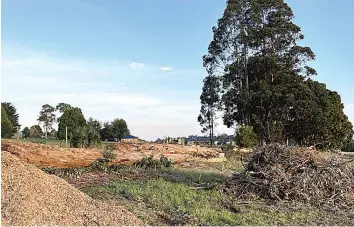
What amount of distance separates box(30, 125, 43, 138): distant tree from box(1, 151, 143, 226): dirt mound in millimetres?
40087

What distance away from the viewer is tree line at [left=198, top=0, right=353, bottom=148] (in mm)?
25422

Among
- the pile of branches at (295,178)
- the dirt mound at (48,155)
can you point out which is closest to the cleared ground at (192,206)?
the pile of branches at (295,178)

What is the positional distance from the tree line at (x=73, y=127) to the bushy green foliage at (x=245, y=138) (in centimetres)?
672

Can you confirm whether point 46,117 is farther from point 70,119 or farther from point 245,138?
point 245,138

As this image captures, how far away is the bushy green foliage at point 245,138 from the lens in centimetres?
1919

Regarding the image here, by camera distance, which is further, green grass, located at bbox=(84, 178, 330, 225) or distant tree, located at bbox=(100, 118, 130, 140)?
distant tree, located at bbox=(100, 118, 130, 140)

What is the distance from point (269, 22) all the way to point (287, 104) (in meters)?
6.46

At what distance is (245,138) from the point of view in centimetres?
1933

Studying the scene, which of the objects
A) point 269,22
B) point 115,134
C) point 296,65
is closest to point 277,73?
point 296,65

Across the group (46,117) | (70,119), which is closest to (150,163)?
(70,119)

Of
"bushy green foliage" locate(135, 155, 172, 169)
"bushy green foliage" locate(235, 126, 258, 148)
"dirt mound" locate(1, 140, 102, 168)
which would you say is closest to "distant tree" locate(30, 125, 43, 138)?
"bushy green foliage" locate(235, 126, 258, 148)

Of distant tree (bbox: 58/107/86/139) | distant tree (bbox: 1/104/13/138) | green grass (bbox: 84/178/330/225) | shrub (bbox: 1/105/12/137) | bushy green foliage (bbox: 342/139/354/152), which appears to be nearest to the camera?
green grass (bbox: 84/178/330/225)

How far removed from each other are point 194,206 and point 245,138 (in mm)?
13961

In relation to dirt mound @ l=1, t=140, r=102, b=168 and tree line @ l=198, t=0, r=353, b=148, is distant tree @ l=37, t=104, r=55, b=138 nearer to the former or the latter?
tree line @ l=198, t=0, r=353, b=148
